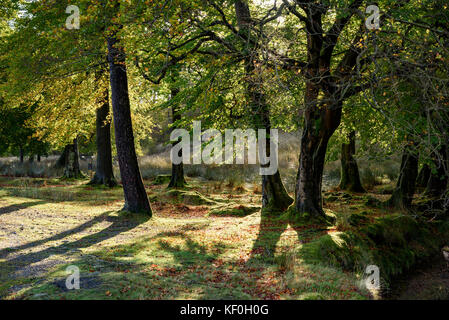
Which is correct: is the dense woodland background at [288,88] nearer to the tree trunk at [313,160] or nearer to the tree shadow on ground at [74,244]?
the tree trunk at [313,160]

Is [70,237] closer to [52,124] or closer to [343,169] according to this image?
[52,124]

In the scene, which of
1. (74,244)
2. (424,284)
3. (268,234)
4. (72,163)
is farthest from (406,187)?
(72,163)

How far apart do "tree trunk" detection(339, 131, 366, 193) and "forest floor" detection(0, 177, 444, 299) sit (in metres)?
4.48

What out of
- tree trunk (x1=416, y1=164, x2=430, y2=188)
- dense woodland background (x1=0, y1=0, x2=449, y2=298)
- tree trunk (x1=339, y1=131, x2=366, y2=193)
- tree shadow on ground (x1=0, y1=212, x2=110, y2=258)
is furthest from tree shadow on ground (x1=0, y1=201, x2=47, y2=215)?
tree trunk (x1=416, y1=164, x2=430, y2=188)

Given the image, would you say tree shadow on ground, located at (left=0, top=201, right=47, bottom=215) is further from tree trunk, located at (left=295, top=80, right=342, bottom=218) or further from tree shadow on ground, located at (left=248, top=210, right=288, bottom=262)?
tree trunk, located at (left=295, top=80, right=342, bottom=218)

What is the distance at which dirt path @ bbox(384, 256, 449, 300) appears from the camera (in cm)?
727

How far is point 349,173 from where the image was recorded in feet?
60.1

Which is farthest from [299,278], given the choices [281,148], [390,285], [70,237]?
Result: [281,148]

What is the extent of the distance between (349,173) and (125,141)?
1132 cm

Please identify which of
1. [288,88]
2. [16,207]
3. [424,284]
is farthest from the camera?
[16,207]

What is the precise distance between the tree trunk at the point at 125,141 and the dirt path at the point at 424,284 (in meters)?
7.31

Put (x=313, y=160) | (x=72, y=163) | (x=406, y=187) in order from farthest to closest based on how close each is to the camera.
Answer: (x=72, y=163) → (x=406, y=187) → (x=313, y=160)

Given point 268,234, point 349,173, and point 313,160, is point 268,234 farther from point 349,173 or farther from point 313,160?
point 349,173
